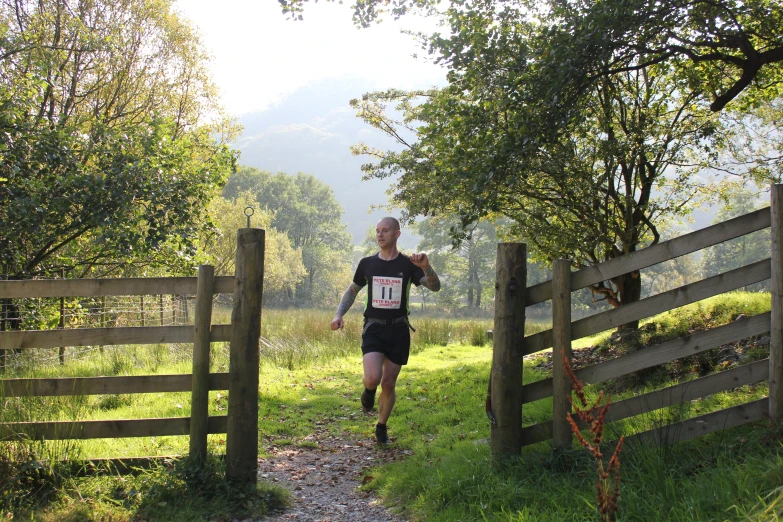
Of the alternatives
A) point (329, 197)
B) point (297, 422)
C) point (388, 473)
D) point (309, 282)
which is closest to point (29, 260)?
point (297, 422)

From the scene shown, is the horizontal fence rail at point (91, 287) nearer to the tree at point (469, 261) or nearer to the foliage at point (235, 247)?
the foliage at point (235, 247)

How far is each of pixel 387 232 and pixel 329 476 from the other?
8.45ft

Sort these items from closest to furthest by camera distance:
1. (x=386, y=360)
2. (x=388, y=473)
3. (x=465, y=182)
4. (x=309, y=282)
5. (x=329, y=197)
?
1. (x=388, y=473)
2. (x=386, y=360)
3. (x=465, y=182)
4. (x=309, y=282)
5. (x=329, y=197)

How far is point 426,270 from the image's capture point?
6094 mm

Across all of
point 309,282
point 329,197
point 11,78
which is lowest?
point 309,282

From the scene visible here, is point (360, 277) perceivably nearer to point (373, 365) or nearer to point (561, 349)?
point (373, 365)

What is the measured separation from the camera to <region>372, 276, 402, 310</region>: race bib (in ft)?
20.5

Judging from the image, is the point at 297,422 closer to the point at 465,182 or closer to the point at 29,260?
the point at 465,182

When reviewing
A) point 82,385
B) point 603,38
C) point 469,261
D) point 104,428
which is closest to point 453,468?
point 104,428

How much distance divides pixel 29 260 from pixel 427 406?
866cm

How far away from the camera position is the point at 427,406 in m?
8.58

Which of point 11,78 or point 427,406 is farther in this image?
point 11,78

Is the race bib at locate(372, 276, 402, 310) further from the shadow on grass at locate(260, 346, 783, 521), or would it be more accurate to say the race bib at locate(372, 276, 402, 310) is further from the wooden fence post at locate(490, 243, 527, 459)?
the wooden fence post at locate(490, 243, 527, 459)

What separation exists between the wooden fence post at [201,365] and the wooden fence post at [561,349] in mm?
2709
